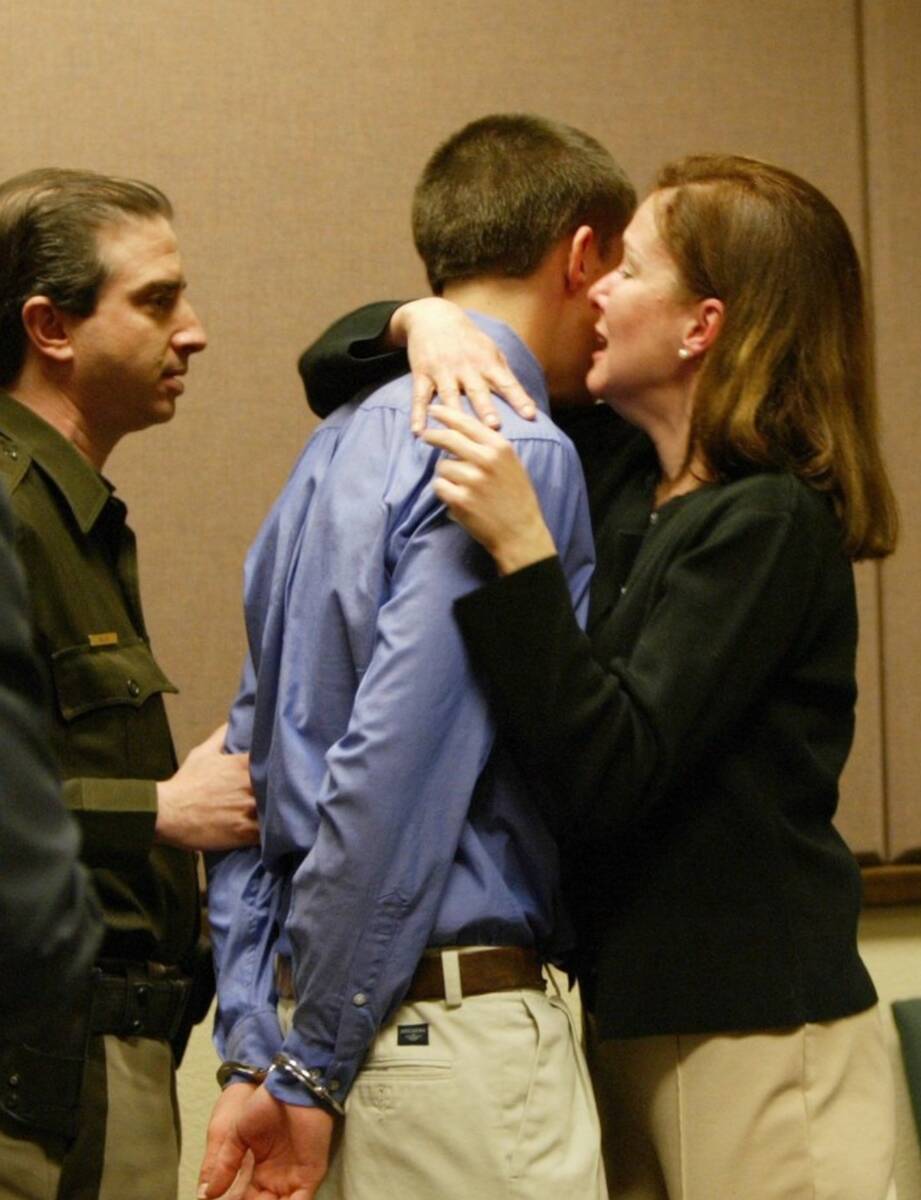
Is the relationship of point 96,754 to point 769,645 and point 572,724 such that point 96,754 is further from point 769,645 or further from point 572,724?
point 769,645

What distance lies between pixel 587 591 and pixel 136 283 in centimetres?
75

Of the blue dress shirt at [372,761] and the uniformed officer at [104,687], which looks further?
the uniformed officer at [104,687]

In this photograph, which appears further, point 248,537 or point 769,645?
point 248,537

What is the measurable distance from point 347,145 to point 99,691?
3.48 feet

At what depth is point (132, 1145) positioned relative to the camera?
1637 millimetres

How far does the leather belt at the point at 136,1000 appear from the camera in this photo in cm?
162

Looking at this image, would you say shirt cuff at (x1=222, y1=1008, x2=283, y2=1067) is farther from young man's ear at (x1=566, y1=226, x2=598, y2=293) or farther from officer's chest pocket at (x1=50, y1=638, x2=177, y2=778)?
young man's ear at (x1=566, y1=226, x2=598, y2=293)

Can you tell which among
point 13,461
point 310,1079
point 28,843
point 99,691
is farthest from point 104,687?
point 28,843

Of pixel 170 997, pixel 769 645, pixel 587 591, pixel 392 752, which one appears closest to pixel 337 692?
pixel 392 752

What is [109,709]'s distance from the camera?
66.7 inches

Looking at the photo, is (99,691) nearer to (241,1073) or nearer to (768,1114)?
(241,1073)

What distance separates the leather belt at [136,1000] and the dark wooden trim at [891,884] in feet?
3.89

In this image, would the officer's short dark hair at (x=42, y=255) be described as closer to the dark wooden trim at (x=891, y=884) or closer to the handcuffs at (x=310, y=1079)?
the handcuffs at (x=310, y=1079)

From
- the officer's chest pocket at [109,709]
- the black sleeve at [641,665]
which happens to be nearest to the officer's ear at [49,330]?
the officer's chest pocket at [109,709]
